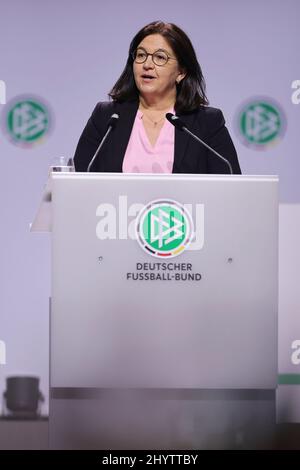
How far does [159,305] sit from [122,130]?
1.18 metres

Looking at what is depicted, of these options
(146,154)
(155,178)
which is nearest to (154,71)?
(146,154)

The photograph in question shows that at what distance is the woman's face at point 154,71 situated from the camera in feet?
10.3

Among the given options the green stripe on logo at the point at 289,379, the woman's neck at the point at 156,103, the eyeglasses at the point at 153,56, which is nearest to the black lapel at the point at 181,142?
the woman's neck at the point at 156,103

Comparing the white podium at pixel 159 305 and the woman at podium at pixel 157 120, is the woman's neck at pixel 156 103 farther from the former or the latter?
the white podium at pixel 159 305

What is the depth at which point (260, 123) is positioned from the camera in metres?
4.01

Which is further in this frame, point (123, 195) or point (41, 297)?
point (41, 297)

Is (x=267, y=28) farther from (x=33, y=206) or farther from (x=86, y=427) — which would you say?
(x=86, y=427)

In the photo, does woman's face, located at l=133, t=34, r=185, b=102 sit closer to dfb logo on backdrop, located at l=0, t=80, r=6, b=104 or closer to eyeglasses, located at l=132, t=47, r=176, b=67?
eyeglasses, located at l=132, t=47, r=176, b=67

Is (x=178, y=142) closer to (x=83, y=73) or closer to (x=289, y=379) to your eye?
(x=289, y=379)

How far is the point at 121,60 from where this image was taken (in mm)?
3984

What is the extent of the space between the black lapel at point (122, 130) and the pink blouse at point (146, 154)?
0.02 metres

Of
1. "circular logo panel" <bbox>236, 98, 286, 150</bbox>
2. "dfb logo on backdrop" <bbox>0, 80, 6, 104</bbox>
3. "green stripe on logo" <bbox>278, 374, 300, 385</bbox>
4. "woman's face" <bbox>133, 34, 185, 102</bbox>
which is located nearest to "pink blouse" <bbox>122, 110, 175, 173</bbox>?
"woman's face" <bbox>133, 34, 185, 102</bbox>

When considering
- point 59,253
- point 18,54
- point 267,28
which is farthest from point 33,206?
point 59,253

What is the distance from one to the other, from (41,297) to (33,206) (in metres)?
0.42
